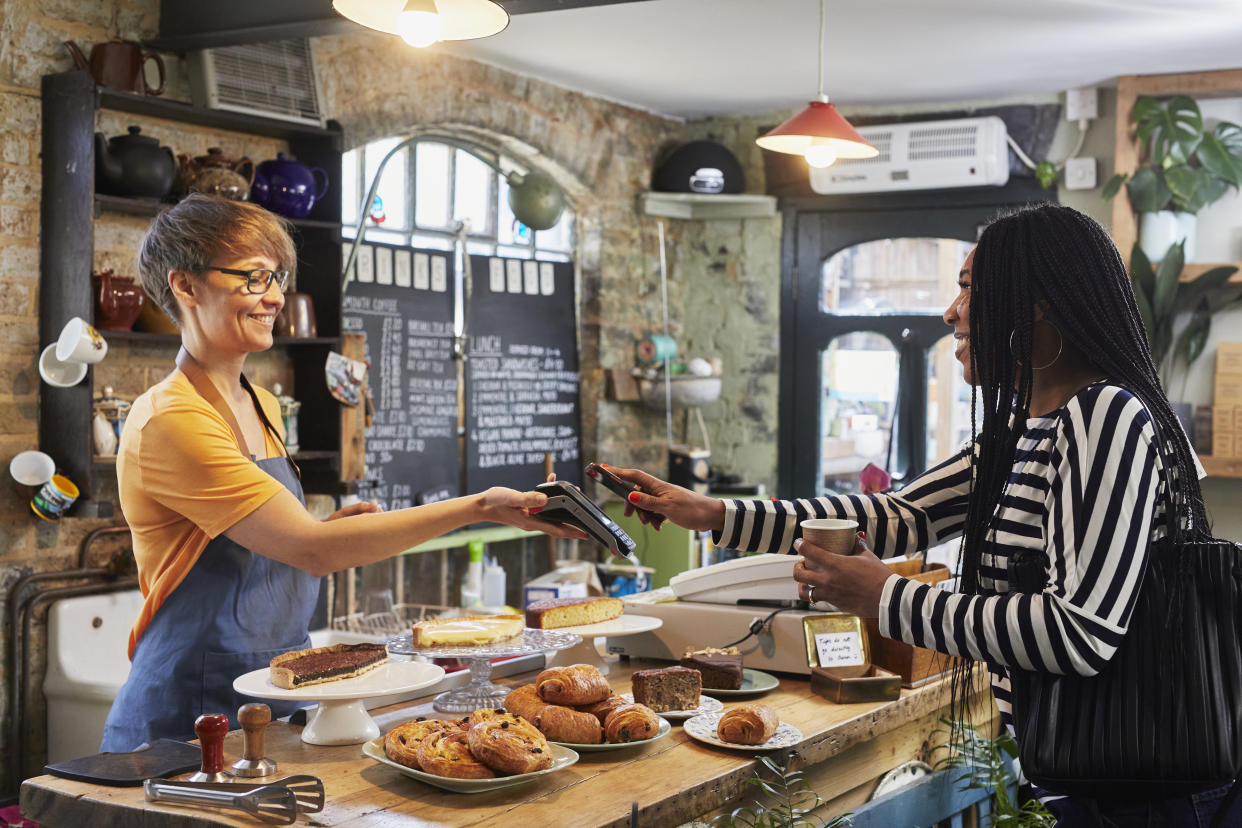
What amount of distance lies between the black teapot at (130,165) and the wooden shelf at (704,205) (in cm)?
286

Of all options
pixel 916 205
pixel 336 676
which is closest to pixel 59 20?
pixel 336 676

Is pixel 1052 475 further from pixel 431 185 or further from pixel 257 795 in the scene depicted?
pixel 431 185

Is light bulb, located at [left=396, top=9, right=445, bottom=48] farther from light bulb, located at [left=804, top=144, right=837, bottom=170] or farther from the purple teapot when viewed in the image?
light bulb, located at [left=804, top=144, right=837, bottom=170]

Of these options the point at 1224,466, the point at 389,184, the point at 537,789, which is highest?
the point at 389,184

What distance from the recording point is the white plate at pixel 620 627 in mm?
2383

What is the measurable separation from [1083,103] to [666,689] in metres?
4.26

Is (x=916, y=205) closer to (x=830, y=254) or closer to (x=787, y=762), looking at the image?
(x=830, y=254)

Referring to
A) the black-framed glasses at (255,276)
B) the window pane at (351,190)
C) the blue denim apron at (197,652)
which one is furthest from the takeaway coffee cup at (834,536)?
the window pane at (351,190)

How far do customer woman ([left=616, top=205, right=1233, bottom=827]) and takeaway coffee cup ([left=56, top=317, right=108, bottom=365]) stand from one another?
227 cm

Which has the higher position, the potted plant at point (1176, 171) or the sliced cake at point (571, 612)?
the potted plant at point (1176, 171)

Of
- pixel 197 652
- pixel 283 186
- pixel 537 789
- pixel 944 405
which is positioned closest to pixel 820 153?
pixel 283 186

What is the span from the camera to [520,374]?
17.8ft

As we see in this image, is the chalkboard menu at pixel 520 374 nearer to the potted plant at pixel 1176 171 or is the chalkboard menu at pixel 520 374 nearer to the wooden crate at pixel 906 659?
the potted plant at pixel 1176 171

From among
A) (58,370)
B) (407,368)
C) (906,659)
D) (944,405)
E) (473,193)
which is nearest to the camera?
(906,659)
